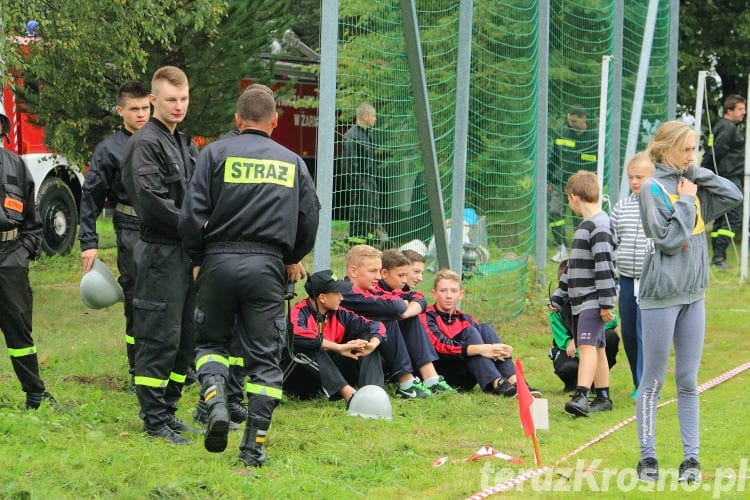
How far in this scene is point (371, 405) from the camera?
24.0ft

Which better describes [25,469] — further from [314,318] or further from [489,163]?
[489,163]

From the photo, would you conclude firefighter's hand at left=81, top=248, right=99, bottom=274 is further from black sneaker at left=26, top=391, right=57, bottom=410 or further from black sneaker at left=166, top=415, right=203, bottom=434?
black sneaker at left=166, top=415, right=203, bottom=434

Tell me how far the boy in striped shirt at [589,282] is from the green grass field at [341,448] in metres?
0.31

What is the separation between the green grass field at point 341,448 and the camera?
5289mm

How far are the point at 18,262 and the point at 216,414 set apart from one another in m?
2.02

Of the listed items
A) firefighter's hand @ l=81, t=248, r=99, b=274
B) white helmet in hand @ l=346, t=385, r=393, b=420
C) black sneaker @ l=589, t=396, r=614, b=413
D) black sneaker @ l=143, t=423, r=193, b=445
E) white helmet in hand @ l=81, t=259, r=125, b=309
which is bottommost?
black sneaker @ l=589, t=396, r=614, b=413

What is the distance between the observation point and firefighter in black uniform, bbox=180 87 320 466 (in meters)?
5.78

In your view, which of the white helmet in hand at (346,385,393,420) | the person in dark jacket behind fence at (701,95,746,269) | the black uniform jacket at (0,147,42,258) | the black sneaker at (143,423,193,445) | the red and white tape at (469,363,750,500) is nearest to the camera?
the red and white tape at (469,363,750,500)

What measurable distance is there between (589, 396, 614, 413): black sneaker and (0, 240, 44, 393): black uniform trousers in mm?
3806

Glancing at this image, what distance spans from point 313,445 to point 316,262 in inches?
81.1

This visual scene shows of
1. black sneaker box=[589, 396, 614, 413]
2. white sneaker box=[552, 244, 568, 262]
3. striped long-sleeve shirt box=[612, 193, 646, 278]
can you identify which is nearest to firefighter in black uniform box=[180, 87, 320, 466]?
black sneaker box=[589, 396, 614, 413]

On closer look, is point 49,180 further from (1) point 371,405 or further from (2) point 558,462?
(2) point 558,462

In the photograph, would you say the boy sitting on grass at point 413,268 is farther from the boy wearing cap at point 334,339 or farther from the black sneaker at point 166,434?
the black sneaker at point 166,434

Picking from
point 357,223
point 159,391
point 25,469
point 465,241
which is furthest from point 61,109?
point 25,469
